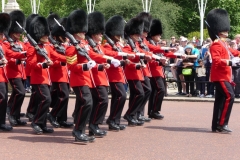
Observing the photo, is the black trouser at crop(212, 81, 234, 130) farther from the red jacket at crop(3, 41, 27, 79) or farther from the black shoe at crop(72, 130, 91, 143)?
the red jacket at crop(3, 41, 27, 79)

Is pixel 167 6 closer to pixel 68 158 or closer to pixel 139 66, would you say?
pixel 139 66

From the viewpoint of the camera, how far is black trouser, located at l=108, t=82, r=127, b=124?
10602 mm

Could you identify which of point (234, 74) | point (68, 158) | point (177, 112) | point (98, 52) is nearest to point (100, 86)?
point (98, 52)

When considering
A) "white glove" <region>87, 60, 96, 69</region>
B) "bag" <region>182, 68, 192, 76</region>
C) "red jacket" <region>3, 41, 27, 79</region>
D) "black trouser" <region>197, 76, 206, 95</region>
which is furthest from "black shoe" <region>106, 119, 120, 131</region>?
"bag" <region>182, 68, 192, 76</region>

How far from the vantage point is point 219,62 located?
1012cm

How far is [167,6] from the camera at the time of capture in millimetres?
49062

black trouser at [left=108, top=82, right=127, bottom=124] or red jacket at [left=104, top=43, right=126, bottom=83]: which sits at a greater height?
red jacket at [left=104, top=43, right=126, bottom=83]

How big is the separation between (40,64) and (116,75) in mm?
1345

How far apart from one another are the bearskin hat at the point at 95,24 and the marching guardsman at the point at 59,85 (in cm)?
102

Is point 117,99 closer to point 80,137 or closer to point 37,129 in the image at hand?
point 37,129

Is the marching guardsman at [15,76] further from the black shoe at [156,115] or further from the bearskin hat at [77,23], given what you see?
the black shoe at [156,115]

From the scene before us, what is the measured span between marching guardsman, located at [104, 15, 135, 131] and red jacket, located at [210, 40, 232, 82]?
1368 mm

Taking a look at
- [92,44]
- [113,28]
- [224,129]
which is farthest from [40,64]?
[224,129]

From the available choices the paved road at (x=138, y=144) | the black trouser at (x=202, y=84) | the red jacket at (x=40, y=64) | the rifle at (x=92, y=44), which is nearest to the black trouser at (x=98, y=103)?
the paved road at (x=138, y=144)
